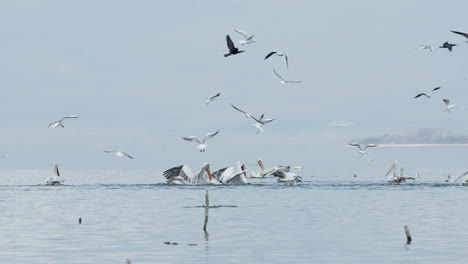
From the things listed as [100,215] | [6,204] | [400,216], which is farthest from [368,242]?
[6,204]

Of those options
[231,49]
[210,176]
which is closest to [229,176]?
[210,176]

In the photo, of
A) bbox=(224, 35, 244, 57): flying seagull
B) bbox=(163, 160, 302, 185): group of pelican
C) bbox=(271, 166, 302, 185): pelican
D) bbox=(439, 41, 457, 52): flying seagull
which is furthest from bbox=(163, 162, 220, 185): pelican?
bbox=(224, 35, 244, 57): flying seagull

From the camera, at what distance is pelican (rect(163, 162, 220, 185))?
5669 inches

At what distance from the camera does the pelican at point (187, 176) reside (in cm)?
14399

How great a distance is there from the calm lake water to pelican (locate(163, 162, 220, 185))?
74.6 feet

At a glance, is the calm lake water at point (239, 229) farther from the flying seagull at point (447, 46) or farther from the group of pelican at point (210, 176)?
the group of pelican at point (210, 176)

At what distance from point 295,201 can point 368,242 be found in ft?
171

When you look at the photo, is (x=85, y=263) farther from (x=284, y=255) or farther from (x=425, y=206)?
(x=425, y=206)

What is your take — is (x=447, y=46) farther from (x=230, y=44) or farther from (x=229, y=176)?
(x=229, y=176)

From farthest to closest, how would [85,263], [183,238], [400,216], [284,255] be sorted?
[400,216], [183,238], [284,255], [85,263]

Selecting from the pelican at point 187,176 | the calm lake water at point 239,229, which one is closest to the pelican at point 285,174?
the pelican at point 187,176

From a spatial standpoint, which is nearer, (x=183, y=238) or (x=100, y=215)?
(x=183, y=238)

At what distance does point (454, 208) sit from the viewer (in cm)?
9281

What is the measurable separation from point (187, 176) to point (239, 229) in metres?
77.1
